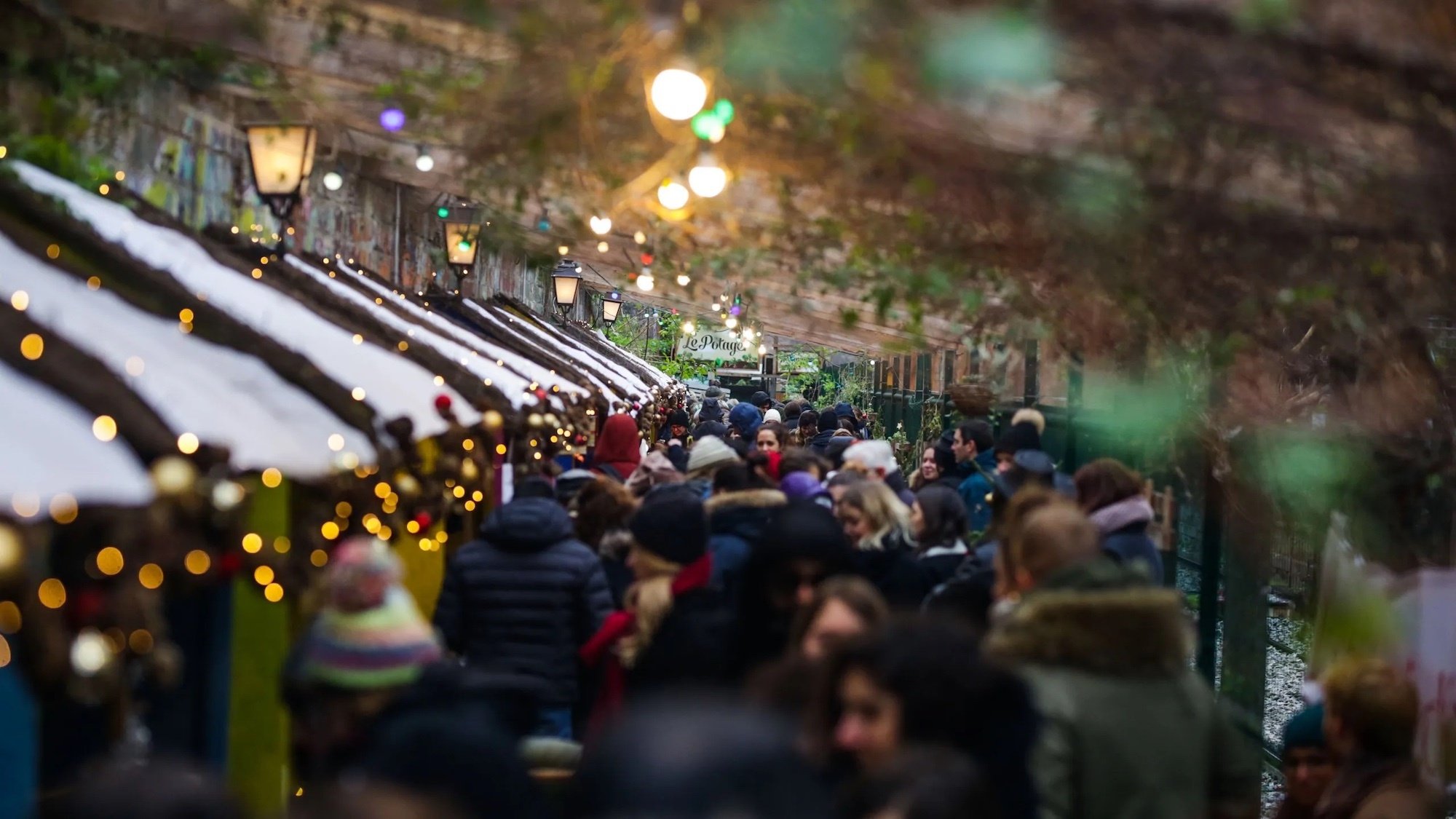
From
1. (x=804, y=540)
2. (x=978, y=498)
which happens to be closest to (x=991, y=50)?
(x=804, y=540)

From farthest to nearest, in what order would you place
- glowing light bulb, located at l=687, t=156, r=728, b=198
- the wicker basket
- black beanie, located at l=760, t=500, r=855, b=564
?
the wicker basket → glowing light bulb, located at l=687, t=156, r=728, b=198 → black beanie, located at l=760, t=500, r=855, b=564

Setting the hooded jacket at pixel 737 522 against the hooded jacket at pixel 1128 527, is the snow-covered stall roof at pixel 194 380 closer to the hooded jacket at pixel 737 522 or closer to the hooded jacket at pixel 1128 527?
the hooded jacket at pixel 737 522

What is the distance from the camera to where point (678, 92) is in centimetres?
538

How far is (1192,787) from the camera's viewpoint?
394 centimetres

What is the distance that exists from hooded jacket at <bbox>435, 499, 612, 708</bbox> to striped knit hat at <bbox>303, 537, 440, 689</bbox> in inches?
80.0

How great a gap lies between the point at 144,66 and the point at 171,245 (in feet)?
4.94

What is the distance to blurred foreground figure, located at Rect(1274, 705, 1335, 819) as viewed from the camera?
508 centimetres

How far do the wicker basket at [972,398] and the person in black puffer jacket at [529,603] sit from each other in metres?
6.67

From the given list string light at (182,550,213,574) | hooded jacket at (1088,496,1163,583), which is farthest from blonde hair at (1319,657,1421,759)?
string light at (182,550,213,574)

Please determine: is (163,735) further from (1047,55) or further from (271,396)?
(1047,55)

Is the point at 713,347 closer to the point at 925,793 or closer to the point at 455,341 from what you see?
the point at 455,341

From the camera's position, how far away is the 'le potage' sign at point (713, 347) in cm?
3409

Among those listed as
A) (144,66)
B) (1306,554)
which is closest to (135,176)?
(144,66)

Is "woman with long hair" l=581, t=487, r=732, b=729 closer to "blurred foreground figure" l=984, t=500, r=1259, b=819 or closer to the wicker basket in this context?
"blurred foreground figure" l=984, t=500, r=1259, b=819
